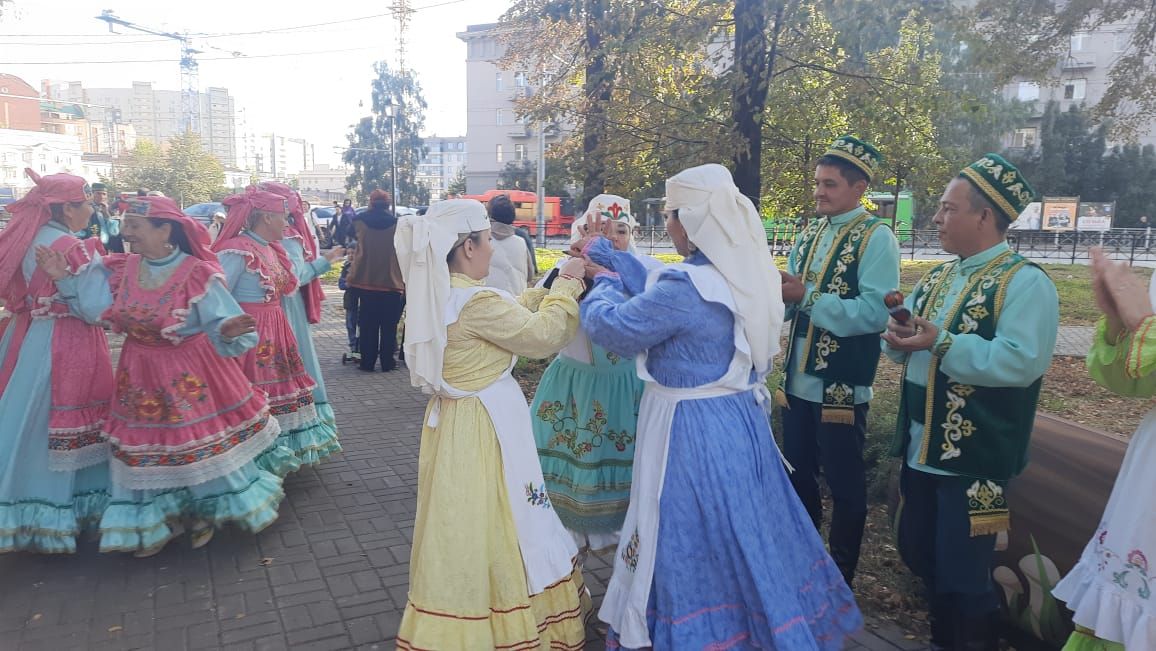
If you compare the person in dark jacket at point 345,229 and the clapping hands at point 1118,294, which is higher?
the clapping hands at point 1118,294

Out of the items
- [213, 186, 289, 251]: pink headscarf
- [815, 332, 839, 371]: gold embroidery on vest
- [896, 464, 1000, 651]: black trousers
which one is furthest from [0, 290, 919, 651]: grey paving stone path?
[213, 186, 289, 251]: pink headscarf

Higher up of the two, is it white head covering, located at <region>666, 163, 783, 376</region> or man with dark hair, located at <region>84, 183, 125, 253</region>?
white head covering, located at <region>666, 163, 783, 376</region>

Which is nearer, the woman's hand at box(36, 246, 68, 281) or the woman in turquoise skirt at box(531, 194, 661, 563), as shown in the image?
the woman in turquoise skirt at box(531, 194, 661, 563)

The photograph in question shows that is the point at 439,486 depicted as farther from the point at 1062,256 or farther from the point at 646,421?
the point at 1062,256

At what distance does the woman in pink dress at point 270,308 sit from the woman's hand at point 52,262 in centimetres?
113

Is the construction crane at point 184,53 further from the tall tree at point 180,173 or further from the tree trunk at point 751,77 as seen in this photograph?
the tree trunk at point 751,77

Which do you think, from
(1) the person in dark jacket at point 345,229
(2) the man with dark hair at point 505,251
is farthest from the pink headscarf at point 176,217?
(1) the person in dark jacket at point 345,229

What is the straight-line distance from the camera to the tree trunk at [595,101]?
281 inches

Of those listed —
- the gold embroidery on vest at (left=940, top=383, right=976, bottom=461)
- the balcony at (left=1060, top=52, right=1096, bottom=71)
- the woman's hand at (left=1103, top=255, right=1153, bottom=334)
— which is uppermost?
the balcony at (left=1060, top=52, right=1096, bottom=71)

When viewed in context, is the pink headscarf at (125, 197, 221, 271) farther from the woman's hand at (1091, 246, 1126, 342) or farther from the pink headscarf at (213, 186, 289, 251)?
the woman's hand at (1091, 246, 1126, 342)

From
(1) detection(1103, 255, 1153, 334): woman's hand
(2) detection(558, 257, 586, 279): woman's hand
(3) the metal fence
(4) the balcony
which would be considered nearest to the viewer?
(1) detection(1103, 255, 1153, 334): woman's hand

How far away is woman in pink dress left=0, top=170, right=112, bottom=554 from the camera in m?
4.38

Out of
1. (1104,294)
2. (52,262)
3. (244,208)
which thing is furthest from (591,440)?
(244,208)

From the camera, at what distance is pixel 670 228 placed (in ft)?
10.5
